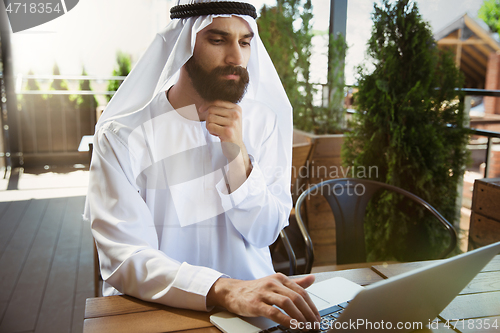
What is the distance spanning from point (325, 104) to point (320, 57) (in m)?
0.47

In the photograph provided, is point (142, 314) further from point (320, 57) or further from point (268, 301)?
point (320, 57)

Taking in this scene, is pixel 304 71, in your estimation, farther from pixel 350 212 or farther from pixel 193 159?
pixel 193 159

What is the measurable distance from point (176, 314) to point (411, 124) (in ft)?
6.75

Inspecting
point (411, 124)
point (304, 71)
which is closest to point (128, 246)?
point (411, 124)

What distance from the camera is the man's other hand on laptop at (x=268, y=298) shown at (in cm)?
77

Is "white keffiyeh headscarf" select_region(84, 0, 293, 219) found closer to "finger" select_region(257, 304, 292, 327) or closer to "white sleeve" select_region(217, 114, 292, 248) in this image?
"white sleeve" select_region(217, 114, 292, 248)

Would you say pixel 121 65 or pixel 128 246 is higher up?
pixel 121 65

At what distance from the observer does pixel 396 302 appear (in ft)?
2.00

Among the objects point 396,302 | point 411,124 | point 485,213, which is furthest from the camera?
point 411,124

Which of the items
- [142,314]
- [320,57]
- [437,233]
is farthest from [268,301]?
[320,57]

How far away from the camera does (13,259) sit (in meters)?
3.01

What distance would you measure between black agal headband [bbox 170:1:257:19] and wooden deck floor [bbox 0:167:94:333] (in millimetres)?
1784

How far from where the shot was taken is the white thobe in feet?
3.56

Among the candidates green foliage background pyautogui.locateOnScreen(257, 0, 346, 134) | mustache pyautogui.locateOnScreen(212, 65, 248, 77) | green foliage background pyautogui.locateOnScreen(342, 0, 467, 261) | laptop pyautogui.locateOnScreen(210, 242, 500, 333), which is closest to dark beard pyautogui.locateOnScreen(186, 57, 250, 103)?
mustache pyautogui.locateOnScreen(212, 65, 248, 77)
